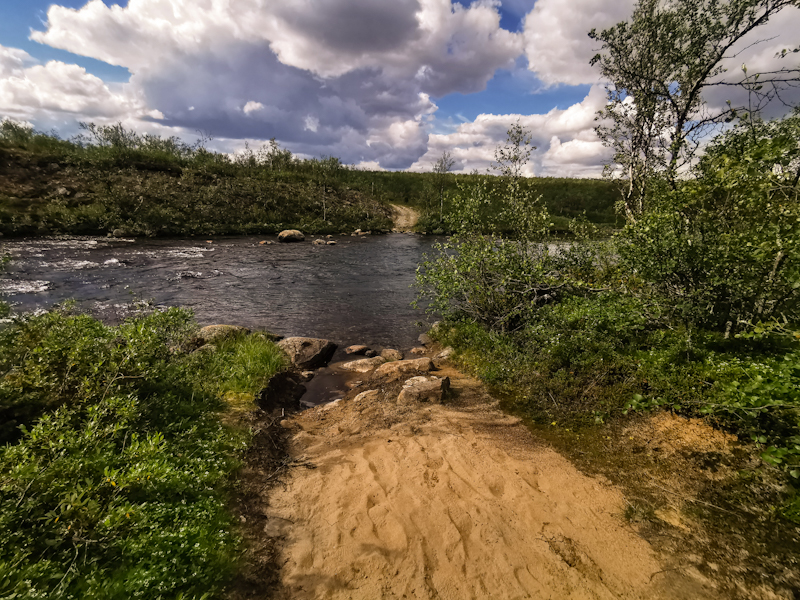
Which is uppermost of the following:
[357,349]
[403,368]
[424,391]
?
[424,391]

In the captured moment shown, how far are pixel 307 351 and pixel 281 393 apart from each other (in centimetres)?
232

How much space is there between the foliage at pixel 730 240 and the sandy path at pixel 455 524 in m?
4.10

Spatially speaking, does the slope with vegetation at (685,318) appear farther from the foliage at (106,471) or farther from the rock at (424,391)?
the foliage at (106,471)

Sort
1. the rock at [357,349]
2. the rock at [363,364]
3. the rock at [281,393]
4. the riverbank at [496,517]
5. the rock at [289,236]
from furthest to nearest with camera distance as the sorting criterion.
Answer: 1. the rock at [289,236]
2. the rock at [357,349]
3. the rock at [363,364]
4. the rock at [281,393]
5. the riverbank at [496,517]

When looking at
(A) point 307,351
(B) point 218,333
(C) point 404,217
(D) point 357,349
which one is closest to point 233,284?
(B) point 218,333

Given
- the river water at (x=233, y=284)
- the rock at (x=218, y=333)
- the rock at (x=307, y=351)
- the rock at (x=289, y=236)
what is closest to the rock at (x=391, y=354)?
the river water at (x=233, y=284)

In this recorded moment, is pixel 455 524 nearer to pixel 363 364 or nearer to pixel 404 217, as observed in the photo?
pixel 363 364

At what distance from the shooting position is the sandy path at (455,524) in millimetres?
3969

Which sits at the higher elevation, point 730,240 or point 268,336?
point 730,240

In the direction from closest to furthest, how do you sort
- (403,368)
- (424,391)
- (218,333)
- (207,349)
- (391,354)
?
(424,391)
(207,349)
(403,368)
(218,333)
(391,354)

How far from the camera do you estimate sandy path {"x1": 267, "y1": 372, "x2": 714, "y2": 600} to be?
3.97 metres

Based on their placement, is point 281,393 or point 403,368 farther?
point 403,368

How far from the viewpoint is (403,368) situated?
971cm

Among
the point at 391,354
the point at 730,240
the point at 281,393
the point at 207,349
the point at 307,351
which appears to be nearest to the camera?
the point at 730,240
